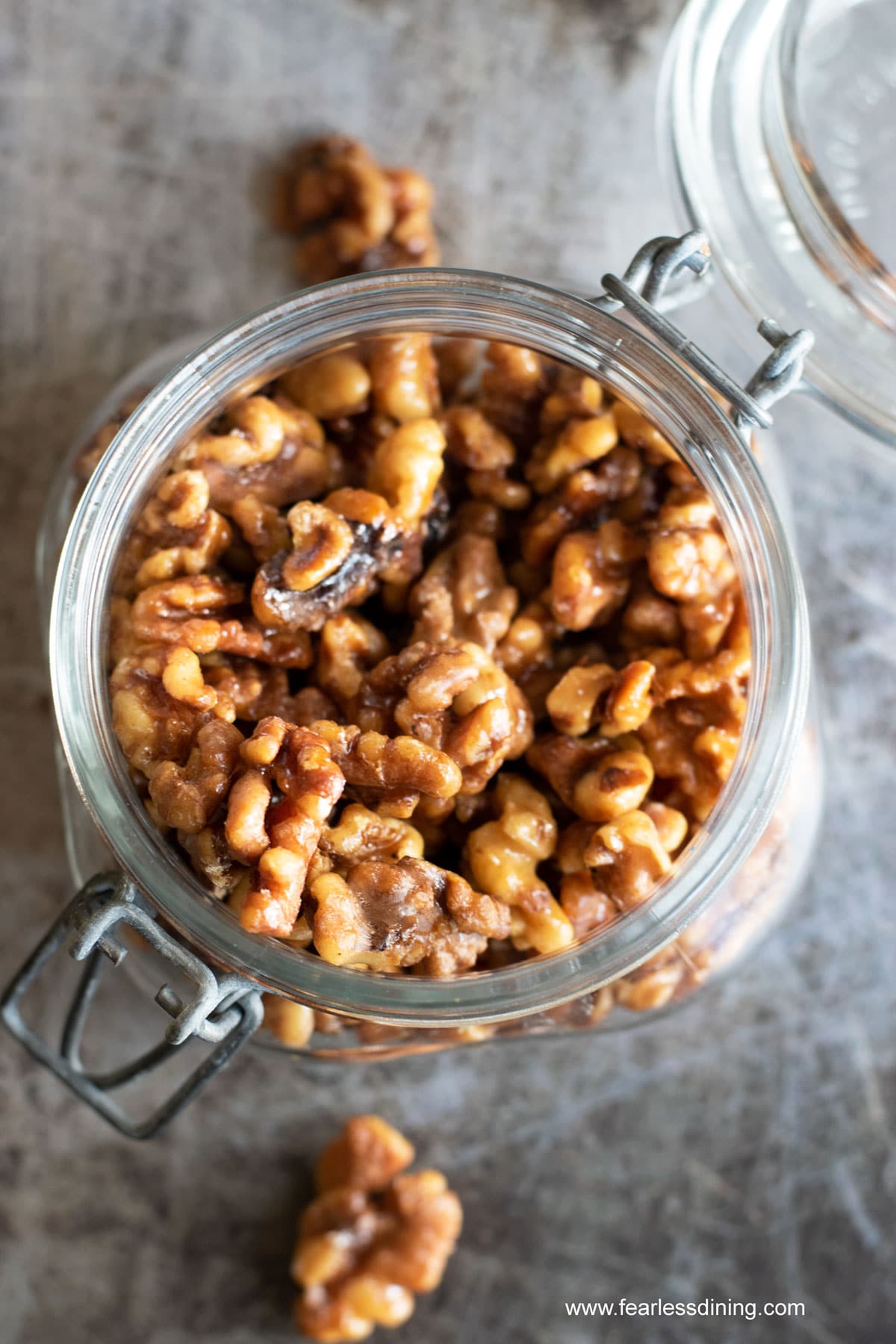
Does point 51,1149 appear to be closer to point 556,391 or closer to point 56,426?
point 56,426

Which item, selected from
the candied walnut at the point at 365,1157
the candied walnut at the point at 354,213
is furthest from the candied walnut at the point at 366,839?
the candied walnut at the point at 354,213

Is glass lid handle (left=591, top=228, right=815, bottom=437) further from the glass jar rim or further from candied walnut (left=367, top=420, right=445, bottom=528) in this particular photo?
candied walnut (left=367, top=420, right=445, bottom=528)

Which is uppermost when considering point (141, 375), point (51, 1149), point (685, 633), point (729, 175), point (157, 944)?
point (729, 175)

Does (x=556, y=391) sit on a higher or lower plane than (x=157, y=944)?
higher

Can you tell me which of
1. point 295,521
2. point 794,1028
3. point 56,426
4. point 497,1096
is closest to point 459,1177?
point 497,1096

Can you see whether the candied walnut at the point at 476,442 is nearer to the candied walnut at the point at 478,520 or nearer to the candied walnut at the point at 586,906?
the candied walnut at the point at 478,520

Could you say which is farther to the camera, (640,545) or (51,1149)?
(51,1149)
